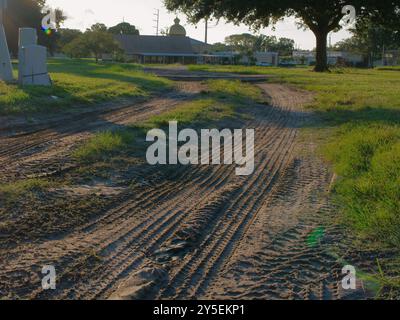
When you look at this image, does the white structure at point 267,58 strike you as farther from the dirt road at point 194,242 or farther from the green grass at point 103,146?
the dirt road at point 194,242

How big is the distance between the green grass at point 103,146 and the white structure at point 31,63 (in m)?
8.99

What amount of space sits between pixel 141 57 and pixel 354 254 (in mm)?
88067

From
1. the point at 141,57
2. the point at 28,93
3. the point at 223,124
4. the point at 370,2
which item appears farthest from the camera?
the point at 141,57

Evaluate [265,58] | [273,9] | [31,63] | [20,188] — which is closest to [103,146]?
[20,188]

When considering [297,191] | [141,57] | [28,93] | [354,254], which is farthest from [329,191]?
[141,57]

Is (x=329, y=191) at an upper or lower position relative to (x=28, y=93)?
lower

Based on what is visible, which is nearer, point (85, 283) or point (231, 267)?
point (85, 283)

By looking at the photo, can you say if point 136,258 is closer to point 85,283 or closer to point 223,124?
point 85,283

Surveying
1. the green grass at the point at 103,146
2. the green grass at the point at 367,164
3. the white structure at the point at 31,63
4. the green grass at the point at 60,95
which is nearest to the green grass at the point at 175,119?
the green grass at the point at 103,146

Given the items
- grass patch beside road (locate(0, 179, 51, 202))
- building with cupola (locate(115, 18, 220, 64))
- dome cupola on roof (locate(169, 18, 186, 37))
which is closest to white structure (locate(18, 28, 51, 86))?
grass patch beside road (locate(0, 179, 51, 202))

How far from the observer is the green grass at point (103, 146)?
351 inches

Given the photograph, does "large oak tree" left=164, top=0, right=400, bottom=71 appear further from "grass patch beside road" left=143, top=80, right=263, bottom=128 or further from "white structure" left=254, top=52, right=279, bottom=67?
"white structure" left=254, top=52, right=279, bottom=67

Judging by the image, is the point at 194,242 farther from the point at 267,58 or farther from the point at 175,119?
the point at 267,58

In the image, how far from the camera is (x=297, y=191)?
24.7 feet
